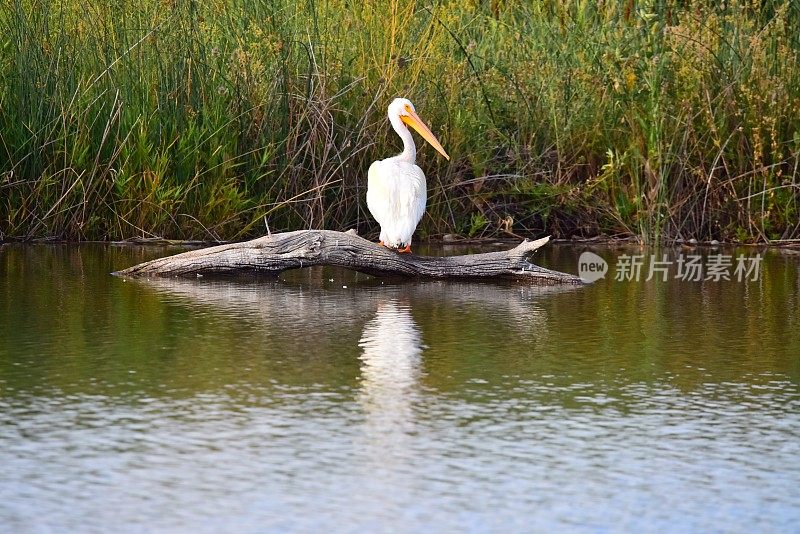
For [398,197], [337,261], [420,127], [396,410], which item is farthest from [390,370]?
[420,127]

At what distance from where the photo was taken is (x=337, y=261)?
834 centimetres

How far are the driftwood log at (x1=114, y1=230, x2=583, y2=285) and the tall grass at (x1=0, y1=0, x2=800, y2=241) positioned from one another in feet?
5.48

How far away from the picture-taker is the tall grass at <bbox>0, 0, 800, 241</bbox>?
10.4 meters

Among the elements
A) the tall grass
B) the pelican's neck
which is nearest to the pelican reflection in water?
the pelican's neck

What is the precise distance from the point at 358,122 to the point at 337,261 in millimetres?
2527

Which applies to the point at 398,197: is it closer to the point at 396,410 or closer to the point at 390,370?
the point at 390,370

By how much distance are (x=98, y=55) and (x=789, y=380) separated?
6.52m

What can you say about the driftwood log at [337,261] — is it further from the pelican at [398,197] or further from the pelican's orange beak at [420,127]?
the pelican's orange beak at [420,127]

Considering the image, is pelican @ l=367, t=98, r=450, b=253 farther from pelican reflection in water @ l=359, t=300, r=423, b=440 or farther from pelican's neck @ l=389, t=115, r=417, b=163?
pelican reflection in water @ l=359, t=300, r=423, b=440

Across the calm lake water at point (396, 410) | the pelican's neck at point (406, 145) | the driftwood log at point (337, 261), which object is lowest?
the calm lake water at point (396, 410)

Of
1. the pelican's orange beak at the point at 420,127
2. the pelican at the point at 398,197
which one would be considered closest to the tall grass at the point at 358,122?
the pelican's orange beak at the point at 420,127

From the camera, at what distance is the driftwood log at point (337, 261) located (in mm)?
8367

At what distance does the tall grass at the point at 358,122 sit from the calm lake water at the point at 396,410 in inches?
95.8

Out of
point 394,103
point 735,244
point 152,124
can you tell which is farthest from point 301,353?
point 735,244
